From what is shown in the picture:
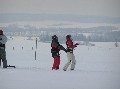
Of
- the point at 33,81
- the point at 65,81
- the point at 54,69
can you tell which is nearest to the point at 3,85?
the point at 33,81

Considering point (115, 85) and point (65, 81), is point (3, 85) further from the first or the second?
point (115, 85)

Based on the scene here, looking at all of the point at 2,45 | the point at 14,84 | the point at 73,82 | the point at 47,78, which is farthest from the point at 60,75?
the point at 2,45

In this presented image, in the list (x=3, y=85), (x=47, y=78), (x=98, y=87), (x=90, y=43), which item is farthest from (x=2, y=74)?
(x=90, y=43)

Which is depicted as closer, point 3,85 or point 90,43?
point 3,85

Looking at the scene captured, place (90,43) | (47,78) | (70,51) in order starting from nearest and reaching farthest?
1. (47,78)
2. (70,51)
3. (90,43)

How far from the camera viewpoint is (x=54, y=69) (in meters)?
16.6

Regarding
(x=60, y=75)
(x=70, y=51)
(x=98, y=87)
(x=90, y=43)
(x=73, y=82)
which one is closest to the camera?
(x=98, y=87)

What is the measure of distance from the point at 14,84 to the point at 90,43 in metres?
82.5

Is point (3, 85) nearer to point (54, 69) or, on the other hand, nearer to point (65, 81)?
point (65, 81)

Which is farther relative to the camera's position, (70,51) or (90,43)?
(90,43)

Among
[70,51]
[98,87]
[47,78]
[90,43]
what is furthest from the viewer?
[90,43]

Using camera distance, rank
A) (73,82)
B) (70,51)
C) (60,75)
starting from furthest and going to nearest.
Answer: (70,51) < (60,75) < (73,82)

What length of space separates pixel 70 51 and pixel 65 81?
4.38 meters

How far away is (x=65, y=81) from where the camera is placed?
1223cm
